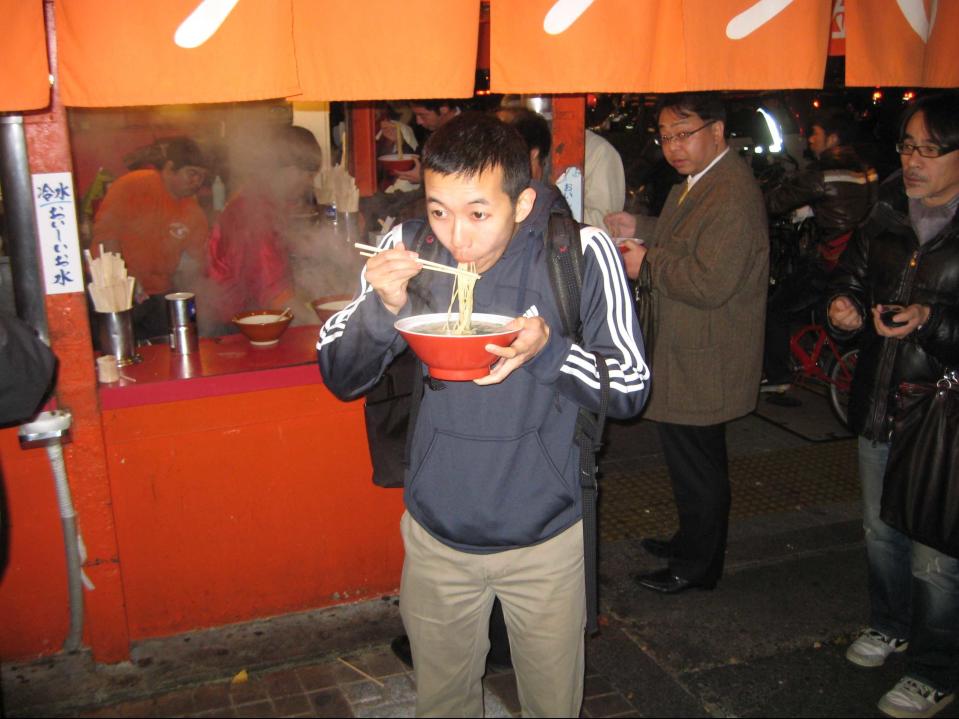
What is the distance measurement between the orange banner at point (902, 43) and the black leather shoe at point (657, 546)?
2836mm

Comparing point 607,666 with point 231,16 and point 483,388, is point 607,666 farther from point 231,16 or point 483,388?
point 231,16

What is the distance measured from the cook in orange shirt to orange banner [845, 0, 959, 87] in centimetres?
472

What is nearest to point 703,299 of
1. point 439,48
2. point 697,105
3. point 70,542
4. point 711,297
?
point 711,297

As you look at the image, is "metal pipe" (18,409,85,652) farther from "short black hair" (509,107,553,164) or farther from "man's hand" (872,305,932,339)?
"man's hand" (872,305,932,339)

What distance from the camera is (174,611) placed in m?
3.91

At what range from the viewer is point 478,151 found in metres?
2.32

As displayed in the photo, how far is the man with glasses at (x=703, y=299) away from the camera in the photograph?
384 centimetres

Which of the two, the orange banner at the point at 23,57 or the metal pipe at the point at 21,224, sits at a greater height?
the orange banner at the point at 23,57

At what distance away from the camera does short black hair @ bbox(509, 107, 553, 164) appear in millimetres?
4312

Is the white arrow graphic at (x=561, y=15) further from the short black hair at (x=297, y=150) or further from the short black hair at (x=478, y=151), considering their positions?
the short black hair at (x=297, y=150)

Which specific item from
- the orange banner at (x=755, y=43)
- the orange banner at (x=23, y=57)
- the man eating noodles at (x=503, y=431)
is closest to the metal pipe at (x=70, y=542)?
the orange banner at (x=23, y=57)

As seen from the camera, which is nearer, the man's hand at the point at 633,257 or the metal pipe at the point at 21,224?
the metal pipe at the point at 21,224

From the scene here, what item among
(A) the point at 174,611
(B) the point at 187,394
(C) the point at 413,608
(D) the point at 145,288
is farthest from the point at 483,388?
(D) the point at 145,288

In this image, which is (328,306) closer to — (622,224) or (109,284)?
(109,284)
